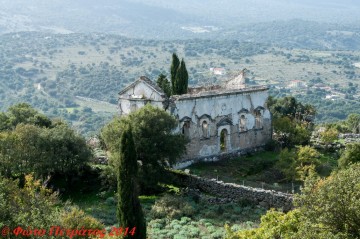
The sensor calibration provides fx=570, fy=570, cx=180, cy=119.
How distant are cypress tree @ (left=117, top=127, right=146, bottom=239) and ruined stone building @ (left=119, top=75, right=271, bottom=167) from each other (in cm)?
1542

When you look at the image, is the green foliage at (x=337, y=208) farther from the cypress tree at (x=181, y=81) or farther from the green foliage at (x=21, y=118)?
the green foliage at (x=21, y=118)

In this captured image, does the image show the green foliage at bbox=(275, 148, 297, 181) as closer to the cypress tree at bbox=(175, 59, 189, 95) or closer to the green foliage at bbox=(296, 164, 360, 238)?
the cypress tree at bbox=(175, 59, 189, 95)

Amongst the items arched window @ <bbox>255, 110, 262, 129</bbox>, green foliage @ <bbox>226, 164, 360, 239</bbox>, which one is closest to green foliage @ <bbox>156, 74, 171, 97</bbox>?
arched window @ <bbox>255, 110, 262, 129</bbox>

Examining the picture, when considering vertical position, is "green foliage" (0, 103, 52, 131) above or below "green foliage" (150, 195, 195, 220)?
above

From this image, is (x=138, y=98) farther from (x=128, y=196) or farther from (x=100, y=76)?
(x=100, y=76)

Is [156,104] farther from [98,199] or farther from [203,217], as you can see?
[203,217]

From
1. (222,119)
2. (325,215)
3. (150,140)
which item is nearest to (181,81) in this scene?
(222,119)

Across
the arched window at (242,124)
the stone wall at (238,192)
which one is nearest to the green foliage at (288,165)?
the stone wall at (238,192)

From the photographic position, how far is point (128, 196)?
26188 millimetres

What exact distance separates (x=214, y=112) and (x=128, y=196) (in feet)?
71.3

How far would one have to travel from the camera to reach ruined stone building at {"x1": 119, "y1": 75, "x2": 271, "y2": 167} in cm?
4438

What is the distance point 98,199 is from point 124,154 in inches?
346

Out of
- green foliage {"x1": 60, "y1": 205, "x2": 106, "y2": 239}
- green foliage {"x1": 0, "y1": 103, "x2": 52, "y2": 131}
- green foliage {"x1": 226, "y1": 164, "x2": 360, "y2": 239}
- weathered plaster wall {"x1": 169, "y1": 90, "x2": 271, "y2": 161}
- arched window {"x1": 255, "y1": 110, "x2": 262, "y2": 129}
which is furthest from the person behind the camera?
arched window {"x1": 255, "y1": 110, "x2": 262, "y2": 129}

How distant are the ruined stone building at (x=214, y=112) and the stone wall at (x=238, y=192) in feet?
21.1
